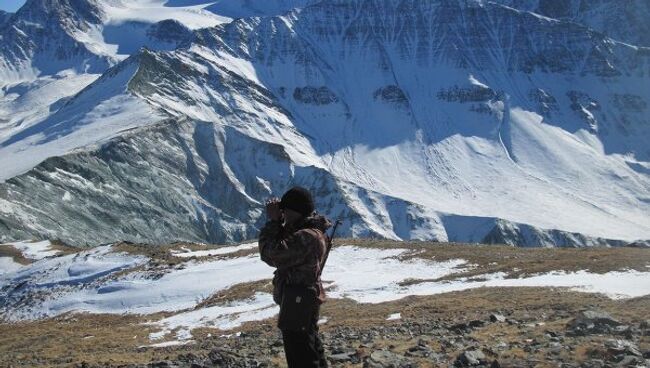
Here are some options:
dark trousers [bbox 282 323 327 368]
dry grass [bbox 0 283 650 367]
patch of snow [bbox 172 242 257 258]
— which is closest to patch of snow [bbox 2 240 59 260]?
patch of snow [bbox 172 242 257 258]

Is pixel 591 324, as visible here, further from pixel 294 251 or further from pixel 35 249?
pixel 35 249

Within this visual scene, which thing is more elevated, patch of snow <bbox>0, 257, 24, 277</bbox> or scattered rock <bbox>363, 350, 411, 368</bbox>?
scattered rock <bbox>363, 350, 411, 368</bbox>

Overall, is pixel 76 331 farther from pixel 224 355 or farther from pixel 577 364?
pixel 577 364

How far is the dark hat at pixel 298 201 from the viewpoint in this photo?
1230 cm

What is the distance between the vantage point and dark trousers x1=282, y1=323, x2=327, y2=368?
12.3 metres

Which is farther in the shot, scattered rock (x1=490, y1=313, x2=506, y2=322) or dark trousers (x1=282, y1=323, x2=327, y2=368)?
scattered rock (x1=490, y1=313, x2=506, y2=322)

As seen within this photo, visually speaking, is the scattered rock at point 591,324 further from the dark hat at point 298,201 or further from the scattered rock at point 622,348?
the dark hat at point 298,201

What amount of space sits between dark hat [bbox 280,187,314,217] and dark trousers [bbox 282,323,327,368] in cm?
188

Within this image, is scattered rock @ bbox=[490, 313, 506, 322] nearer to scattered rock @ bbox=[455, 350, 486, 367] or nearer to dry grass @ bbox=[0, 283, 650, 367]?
dry grass @ bbox=[0, 283, 650, 367]

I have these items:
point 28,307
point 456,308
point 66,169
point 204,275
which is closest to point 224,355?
point 456,308

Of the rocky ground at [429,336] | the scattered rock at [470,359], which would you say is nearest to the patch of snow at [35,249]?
the rocky ground at [429,336]

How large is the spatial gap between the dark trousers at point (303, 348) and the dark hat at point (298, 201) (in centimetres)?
188

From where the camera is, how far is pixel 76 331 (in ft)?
131

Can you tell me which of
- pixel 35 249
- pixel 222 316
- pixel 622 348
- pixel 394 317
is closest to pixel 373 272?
pixel 222 316
